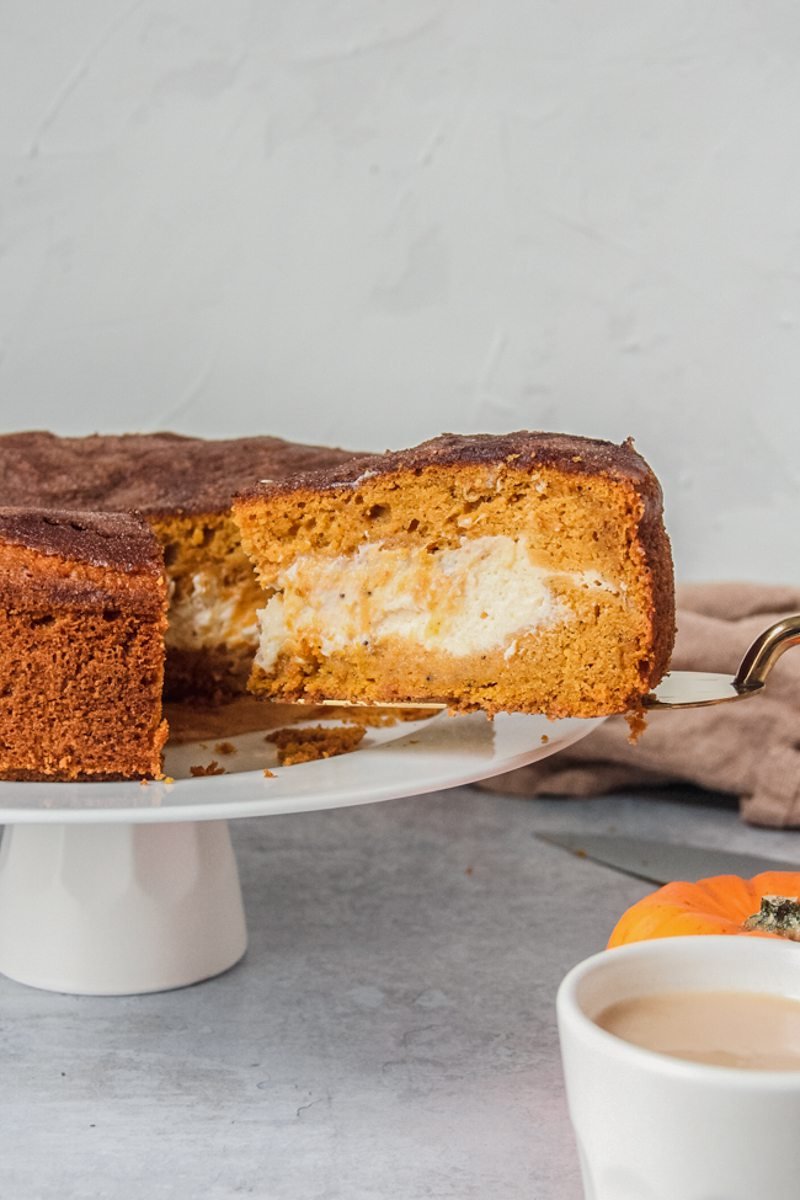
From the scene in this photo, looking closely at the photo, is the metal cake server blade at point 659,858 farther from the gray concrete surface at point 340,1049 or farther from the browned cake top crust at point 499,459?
the browned cake top crust at point 499,459

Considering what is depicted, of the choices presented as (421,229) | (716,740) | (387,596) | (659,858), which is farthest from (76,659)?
(421,229)

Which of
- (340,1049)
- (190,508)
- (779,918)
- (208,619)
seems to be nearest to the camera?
(779,918)

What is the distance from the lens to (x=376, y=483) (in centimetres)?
262

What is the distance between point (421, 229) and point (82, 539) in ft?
7.00

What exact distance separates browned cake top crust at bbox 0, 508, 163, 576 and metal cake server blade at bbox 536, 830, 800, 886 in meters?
1.25

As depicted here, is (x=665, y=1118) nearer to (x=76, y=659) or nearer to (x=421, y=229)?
(x=76, y=659)

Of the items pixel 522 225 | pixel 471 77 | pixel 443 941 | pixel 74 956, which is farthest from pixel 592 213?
pixel 74 956

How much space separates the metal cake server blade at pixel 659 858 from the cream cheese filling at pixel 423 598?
0.75 meters

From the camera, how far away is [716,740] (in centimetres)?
361

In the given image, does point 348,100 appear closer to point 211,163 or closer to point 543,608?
point 211,163

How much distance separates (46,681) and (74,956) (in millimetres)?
497

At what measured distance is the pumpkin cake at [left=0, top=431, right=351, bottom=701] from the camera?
306cm

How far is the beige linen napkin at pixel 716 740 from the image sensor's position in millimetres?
3521

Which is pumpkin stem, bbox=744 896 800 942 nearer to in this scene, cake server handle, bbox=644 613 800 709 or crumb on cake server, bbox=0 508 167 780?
cake server handle, bbox=644 613 800 709
